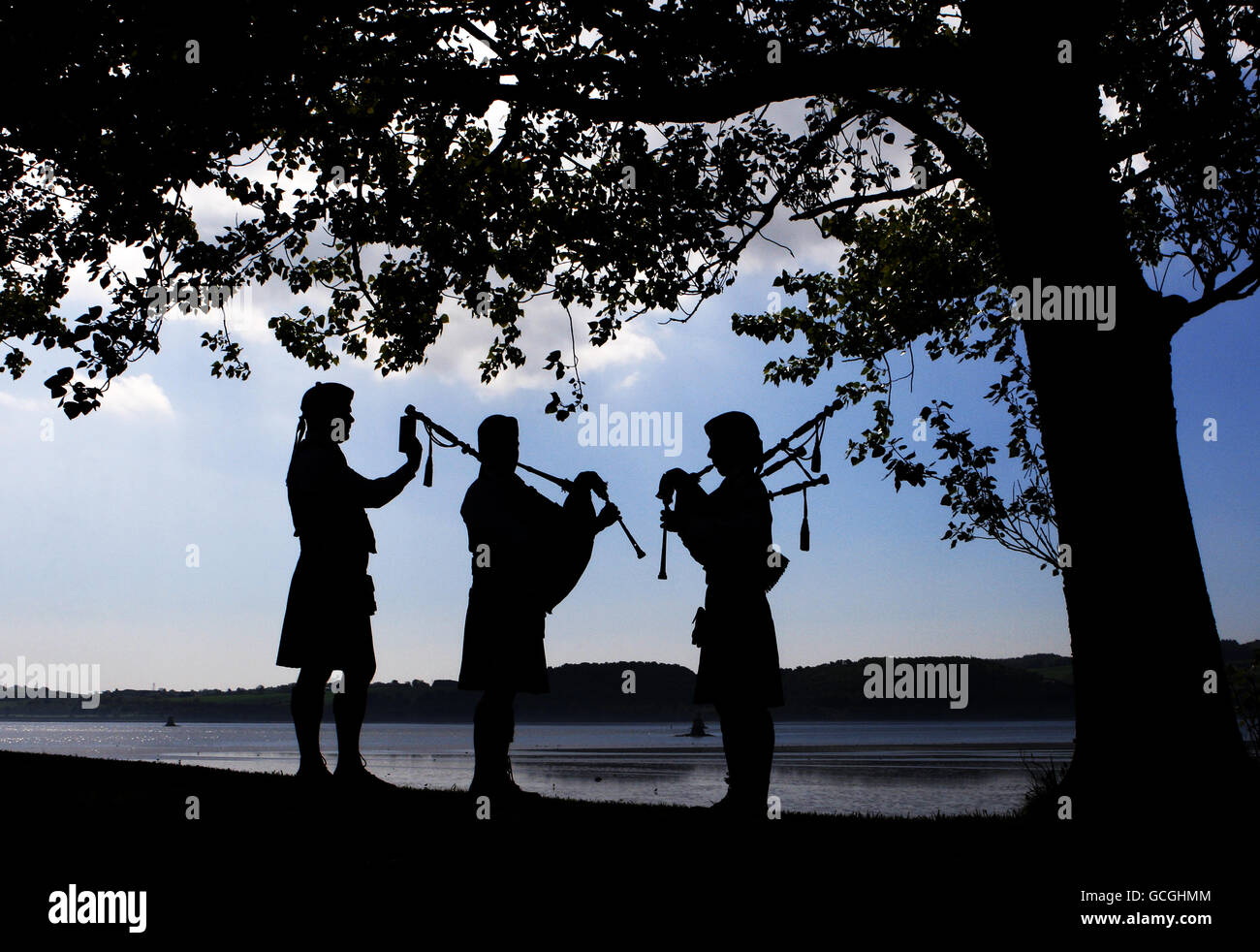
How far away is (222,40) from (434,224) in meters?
3.94

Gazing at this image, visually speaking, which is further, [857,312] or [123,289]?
[857,312]

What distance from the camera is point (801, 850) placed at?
5145mm

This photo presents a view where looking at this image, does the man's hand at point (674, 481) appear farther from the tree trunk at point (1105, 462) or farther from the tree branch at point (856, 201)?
the tree branch at point (856, 201)

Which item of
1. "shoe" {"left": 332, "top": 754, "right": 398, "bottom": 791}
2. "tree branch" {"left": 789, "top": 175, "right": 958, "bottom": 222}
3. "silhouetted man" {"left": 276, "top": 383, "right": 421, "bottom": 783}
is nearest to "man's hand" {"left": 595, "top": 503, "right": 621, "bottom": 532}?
"silhouetted man" {"left": 276, "top": 383, "right": 421, "bottom": 783}

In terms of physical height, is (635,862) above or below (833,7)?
below

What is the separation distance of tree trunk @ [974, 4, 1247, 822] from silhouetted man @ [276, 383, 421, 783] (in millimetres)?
5154

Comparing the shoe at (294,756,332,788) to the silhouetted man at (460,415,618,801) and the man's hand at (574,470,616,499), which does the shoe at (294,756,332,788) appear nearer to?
the silhouetted man at (460,415,618,801)

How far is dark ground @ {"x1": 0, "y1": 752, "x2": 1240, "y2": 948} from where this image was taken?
148 inches
